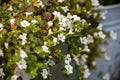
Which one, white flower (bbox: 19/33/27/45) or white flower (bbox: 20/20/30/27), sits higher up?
white flower (bbox: 20/20/30/27)

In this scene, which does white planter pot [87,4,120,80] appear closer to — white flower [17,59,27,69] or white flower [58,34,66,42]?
white flower [58,34,66,42]

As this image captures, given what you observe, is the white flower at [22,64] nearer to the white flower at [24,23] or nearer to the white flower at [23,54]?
the white flower at [23,54]

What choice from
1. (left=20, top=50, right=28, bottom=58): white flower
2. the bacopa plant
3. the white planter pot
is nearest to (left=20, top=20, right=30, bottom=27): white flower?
the bacopa plant

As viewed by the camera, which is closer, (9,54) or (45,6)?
(9,54)

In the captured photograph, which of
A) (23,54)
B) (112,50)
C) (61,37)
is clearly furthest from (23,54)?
(112,50)

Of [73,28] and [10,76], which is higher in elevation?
[73,28]

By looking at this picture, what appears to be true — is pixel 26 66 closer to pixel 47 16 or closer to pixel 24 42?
pixel 24 42

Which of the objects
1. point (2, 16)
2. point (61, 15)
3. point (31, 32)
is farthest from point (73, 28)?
point (2, 16)
